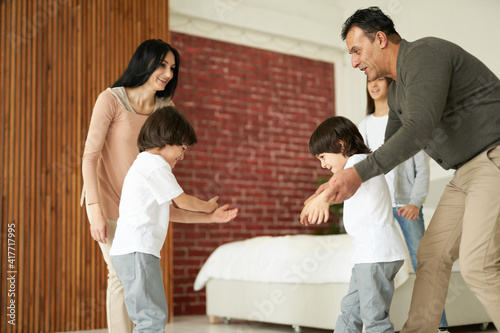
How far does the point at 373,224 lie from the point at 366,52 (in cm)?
58

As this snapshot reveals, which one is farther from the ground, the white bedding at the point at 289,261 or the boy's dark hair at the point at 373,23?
the boy's dark hair at the point at 373,23

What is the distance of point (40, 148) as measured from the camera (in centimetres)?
386

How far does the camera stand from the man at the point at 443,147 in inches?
60.7

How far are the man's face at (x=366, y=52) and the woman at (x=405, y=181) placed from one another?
0.94 metres

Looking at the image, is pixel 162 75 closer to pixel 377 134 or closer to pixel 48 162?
pixel 377 134

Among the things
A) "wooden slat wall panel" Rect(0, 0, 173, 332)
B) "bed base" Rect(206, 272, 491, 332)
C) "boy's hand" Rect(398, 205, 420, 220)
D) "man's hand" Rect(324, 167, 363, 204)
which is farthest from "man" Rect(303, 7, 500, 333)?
"wooden slat wall panel" Rect(0, 0, 173, 332)

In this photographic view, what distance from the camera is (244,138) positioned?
17.3 feet

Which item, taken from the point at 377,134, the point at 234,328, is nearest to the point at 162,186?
the point at 377,134

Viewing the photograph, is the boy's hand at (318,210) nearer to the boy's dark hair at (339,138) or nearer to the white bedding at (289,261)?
the boy's dark hair at (339,138)

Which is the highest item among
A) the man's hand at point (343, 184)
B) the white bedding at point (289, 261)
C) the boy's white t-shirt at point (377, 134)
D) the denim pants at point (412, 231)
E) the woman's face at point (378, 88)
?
the woman's face at point (378, 88)

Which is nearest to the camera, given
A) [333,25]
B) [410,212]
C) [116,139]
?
[116,139]

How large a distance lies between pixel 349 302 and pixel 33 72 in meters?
2.90

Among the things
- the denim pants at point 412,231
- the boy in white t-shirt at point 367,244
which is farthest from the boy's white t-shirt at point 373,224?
the denim pants at point 412,231

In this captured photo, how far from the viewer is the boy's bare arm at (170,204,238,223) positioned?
205cm
